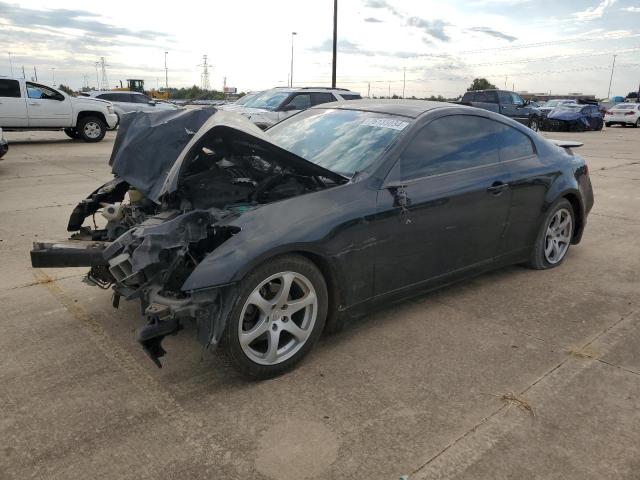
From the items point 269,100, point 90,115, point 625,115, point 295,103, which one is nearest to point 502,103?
point 625,115

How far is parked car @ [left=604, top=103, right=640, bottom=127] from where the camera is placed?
99.9 feet

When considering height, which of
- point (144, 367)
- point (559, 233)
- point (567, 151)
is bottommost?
point (144, 367)

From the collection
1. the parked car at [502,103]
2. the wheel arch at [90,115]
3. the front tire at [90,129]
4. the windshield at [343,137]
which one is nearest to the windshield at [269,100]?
the wheel arch at [90,115]

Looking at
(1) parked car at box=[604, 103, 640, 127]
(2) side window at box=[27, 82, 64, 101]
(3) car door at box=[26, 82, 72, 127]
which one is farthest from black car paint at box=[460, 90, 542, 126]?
(2) side window at box=[27, 82, 64, 101]

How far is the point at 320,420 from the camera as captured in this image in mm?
2750

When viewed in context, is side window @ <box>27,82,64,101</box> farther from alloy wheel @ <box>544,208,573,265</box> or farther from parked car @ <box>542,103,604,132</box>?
parked car @ <box>542,103,604,132</box>


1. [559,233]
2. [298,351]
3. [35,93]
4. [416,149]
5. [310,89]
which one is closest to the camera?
[298,351]

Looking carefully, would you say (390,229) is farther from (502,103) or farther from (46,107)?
(502,103)

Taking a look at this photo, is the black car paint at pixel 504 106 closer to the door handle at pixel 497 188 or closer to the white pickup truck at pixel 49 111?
the white pickup truck at pixel 49 111

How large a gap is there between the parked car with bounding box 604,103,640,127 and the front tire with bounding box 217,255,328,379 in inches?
1312

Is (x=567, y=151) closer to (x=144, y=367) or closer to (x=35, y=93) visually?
(x=144, y=367)

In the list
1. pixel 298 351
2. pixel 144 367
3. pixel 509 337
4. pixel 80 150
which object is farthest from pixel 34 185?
pixel 509 337

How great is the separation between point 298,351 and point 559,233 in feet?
10.4

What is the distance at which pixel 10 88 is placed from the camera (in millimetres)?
15148
